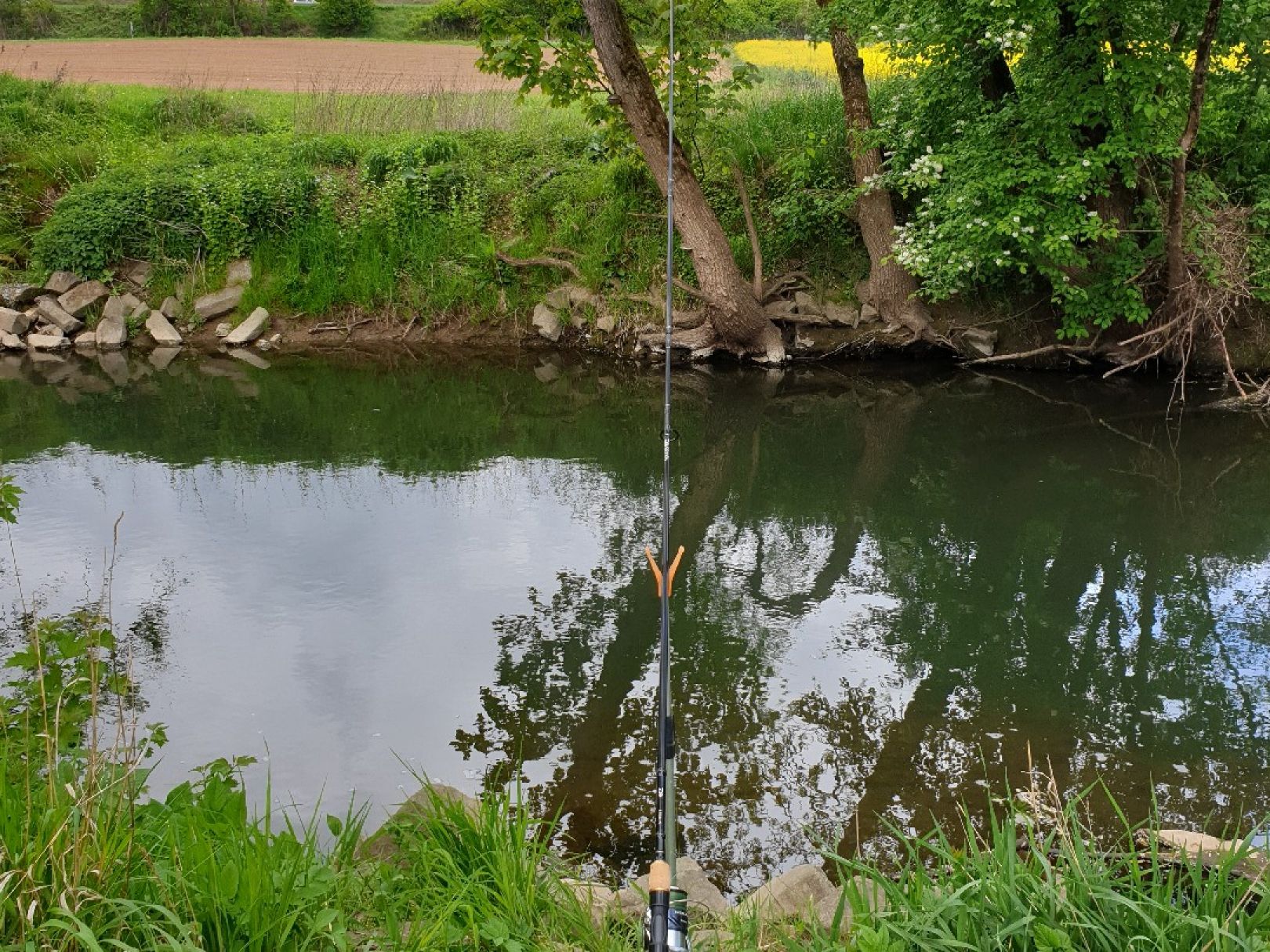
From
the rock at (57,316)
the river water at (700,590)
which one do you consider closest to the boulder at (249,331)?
the rock at (57,316)

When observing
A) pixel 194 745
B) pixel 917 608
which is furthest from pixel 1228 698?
pixel 194 745

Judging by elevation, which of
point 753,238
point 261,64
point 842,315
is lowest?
point 842,315

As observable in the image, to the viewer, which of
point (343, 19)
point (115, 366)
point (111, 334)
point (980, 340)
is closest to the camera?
point (980, 340)

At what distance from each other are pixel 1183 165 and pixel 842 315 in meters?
4.17

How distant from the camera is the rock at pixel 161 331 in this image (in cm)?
1438

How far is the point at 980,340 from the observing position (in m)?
12.6

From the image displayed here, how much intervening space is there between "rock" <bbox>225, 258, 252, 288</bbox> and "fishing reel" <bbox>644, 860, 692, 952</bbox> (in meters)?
13.3

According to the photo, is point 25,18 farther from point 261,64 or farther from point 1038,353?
point 1038,353

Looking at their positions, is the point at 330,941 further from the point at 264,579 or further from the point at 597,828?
the point at 264,579

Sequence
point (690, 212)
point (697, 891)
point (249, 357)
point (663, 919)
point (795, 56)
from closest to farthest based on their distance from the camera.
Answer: point (663, 919), point (697, 891), point (690, 212), point (249, 357), point (795, 56)

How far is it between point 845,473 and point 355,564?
429 cm

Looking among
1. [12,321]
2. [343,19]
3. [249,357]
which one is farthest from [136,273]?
[343,19]

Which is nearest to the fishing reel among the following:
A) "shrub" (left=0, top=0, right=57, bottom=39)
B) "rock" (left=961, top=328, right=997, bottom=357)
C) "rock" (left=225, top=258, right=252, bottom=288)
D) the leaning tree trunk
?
the leaning tree trunk

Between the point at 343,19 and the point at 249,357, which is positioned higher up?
the point at 343,19
